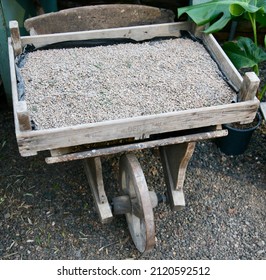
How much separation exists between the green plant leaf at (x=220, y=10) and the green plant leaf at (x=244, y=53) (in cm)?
19

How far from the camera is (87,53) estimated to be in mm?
1701

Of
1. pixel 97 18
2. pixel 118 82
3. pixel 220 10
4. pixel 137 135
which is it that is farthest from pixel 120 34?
pixel 137 135

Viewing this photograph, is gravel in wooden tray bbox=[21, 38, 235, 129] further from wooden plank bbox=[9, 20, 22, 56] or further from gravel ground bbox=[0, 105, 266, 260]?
gravel ground bbox=[0, 105, 266, 260]

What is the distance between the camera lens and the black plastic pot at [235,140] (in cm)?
215

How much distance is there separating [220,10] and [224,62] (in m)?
0.32

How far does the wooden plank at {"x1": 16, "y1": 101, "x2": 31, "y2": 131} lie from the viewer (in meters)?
1.18

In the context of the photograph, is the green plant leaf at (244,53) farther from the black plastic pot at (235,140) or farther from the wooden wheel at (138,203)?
the wooden wheel at (138,203)

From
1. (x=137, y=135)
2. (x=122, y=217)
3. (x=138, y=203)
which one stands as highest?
(x=137, y=135)

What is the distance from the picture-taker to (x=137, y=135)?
1.36 meters

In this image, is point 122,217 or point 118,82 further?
point 122,217

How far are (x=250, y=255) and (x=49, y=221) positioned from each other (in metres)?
0.98

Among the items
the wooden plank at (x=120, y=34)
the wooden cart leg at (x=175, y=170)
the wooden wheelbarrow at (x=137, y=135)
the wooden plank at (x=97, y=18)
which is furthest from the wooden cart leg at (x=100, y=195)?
the wooden plank at (x=97, y=18)

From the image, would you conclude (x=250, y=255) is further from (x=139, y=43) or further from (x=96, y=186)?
(x=139, y=43)

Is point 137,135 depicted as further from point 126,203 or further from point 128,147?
point 126,203
